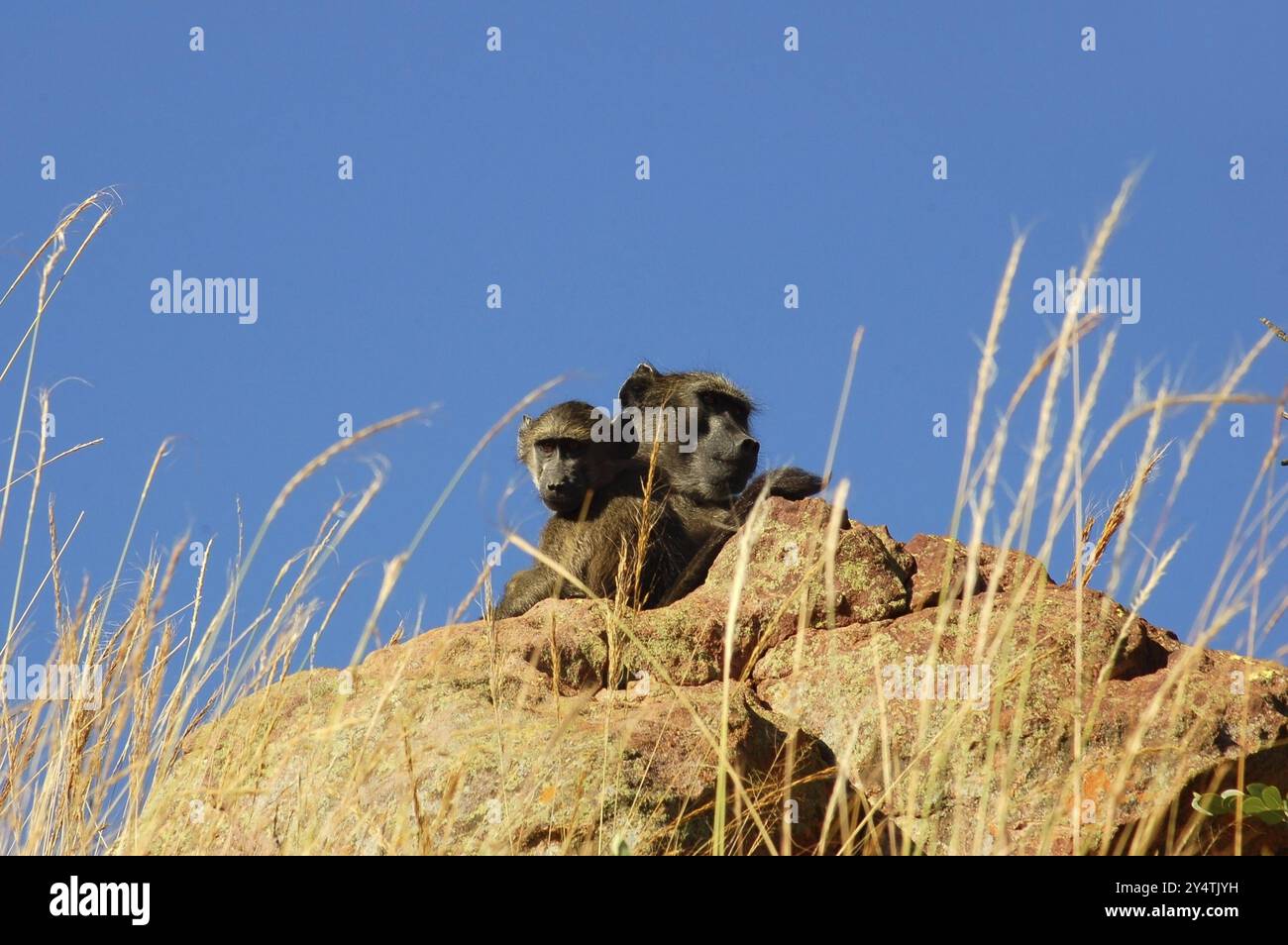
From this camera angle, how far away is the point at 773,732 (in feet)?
14.9

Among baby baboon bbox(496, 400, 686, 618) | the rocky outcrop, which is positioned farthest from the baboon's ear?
the rocky outcrop

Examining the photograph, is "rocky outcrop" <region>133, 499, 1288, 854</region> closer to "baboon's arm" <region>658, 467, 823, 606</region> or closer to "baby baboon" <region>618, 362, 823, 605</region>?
"baboon's arm" <region>658, 467, 823, 606</region>

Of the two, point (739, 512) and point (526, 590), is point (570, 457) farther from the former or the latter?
point (739, 512)

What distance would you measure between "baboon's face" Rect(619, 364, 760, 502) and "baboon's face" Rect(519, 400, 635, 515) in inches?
9.1

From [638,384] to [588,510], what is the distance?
1.45 metres

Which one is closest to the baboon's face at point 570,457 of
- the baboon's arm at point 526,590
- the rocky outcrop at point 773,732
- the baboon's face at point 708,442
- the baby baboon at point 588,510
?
the baby baboon at point 588,510

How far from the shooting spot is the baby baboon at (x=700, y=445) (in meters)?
8.12

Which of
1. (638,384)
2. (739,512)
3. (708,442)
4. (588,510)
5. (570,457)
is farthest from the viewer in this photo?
(638,384)

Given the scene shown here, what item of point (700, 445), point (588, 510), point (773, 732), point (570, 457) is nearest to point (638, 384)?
point (700, 445)

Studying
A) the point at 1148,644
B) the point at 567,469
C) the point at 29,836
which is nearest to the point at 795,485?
the point at 567,469
